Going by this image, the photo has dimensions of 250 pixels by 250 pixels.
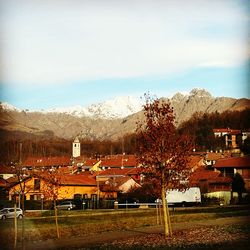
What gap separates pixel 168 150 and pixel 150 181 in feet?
3.82

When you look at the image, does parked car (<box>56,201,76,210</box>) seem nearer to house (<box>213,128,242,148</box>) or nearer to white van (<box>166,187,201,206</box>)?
white van (<box>166,187,201,206</box>)

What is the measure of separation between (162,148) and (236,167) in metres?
34.3

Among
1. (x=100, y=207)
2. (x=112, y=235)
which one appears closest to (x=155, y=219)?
(x=112, y=235)

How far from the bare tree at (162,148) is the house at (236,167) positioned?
102ft

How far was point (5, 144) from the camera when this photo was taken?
531 inches

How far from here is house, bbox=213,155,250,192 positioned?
45094 millimetres

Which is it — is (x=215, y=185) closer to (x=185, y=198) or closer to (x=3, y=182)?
(x=185, y=198)

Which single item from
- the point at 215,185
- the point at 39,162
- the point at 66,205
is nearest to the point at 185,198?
the point at 215,185

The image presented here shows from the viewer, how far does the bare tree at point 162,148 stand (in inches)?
567

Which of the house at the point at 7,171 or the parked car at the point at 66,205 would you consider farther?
the parked car at the point at 66,205

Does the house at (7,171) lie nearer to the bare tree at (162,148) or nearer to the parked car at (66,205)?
the bare tree at (162,148)

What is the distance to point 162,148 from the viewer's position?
14.4 metres

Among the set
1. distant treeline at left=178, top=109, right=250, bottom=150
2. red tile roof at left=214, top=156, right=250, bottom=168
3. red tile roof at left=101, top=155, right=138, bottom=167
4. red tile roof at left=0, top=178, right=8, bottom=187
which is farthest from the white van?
distant treeline at left=178, top=109, right=250, bottom=150

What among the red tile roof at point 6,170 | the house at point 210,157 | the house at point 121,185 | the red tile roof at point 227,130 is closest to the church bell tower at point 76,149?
the red tile roof at point 227,130
